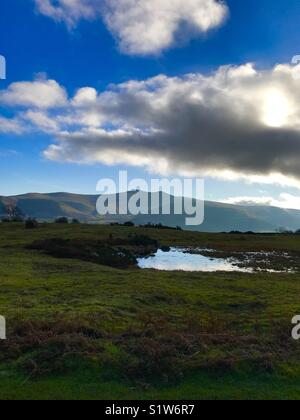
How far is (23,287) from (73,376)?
15401 millimetres

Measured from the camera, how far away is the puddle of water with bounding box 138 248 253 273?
4622cm

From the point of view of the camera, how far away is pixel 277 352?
595 inches

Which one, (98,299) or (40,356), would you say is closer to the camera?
(40,356)

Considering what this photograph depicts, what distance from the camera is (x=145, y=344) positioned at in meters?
15.0

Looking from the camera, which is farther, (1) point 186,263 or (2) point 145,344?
(1) point 186,263

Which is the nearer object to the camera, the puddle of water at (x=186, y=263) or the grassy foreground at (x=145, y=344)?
the grassy foreground at (x=145, y=344)

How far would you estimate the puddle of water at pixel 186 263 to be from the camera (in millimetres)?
46219

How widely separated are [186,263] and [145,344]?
36148mm

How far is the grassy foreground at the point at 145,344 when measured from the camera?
12352 millimetres

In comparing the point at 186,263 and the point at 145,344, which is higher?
the point at 145,344

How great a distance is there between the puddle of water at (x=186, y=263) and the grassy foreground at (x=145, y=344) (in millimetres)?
17347
